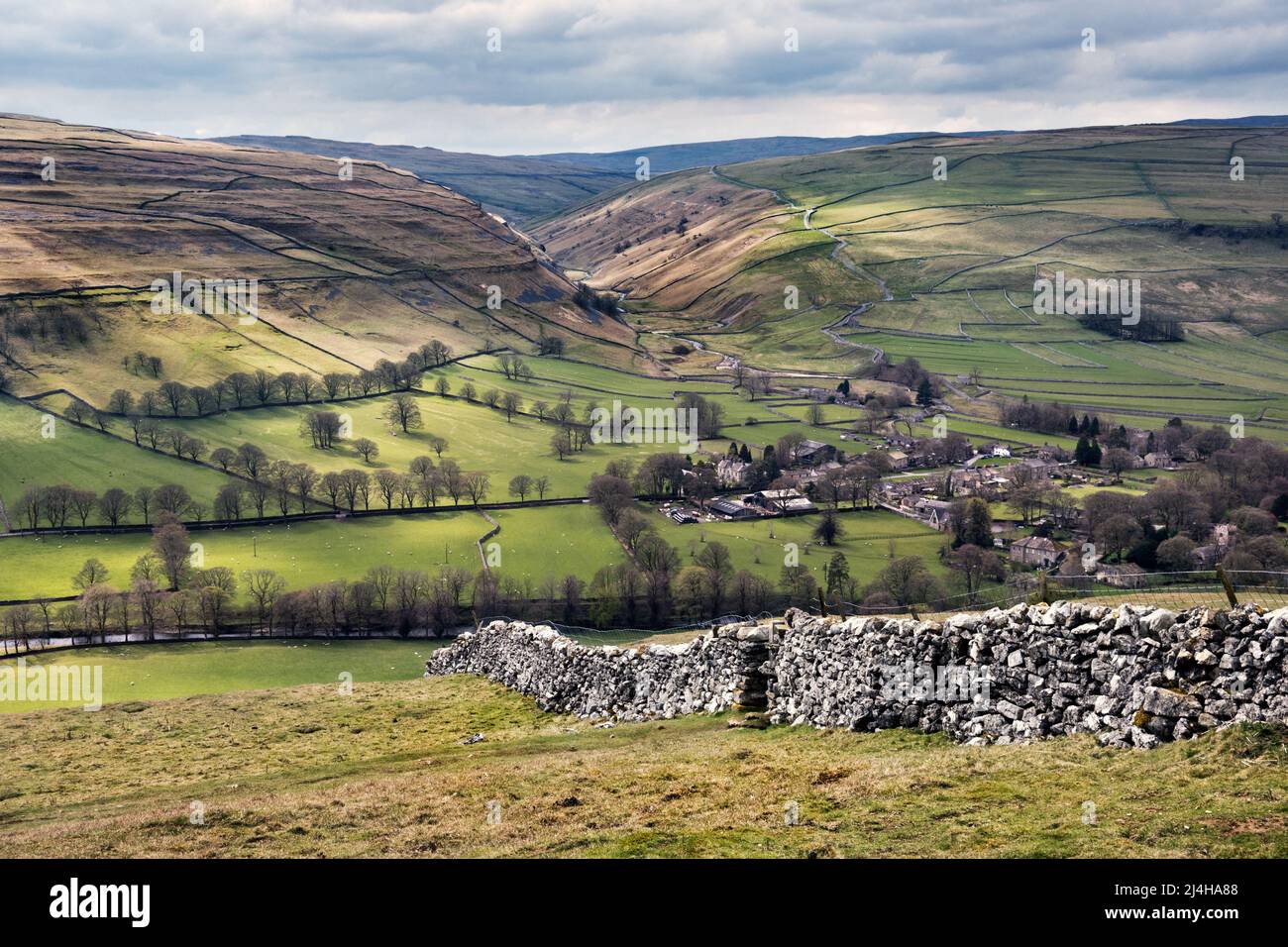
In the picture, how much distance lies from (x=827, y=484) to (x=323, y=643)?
213ft

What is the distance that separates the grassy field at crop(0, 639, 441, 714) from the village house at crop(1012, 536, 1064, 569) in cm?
5597

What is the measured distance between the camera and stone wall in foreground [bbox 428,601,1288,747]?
16.2m

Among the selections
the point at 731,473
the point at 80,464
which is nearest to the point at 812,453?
the point at 731,473

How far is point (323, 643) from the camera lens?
73.0 m

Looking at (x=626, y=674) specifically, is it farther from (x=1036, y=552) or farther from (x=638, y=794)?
(x=1036, y=552)

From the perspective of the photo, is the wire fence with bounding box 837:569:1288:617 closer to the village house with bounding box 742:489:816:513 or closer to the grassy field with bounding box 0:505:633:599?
the grassy field with bounding box 0:505:633:599

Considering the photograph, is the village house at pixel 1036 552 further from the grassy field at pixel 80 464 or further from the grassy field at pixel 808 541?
the grassy field at pixel 80 464

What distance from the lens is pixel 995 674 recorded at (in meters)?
19.7

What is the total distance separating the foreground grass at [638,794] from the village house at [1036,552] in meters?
73.6

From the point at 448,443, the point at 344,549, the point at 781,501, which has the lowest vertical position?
the point at 344,549

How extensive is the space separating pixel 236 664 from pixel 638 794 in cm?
5591
